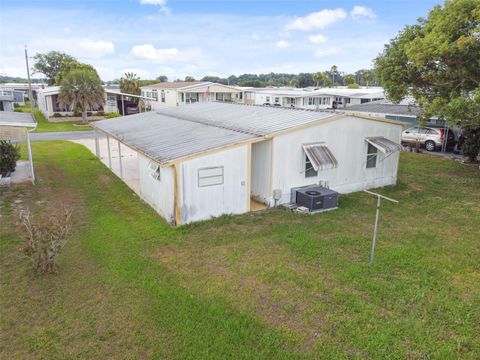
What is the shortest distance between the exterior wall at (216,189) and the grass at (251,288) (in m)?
0.40

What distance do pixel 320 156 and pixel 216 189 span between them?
12.9 ft

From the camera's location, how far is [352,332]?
6074 millimetres

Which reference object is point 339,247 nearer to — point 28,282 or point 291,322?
point 291,322

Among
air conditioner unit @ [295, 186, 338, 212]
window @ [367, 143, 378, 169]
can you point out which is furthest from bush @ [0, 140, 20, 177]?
window @ [367, 143, 378, 169]

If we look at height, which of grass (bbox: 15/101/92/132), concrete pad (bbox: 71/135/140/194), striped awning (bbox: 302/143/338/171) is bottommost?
concrete pad (bbox: 71/135/140/194)

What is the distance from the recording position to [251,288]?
24.2 feet

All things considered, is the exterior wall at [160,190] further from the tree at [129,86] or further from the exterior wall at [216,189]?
the tree at [129,86]

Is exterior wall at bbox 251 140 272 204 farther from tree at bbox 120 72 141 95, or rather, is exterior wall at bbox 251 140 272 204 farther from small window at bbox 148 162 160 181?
tree at bbox 120 72 141 95

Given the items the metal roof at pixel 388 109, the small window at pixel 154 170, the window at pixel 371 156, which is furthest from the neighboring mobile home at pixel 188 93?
the small window at pixel 154 170

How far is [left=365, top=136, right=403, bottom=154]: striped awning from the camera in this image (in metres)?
13.6

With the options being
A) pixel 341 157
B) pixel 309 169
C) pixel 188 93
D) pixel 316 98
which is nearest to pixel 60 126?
pixel 188 93

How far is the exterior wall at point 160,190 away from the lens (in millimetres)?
10595

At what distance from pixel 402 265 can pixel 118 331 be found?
249 inches

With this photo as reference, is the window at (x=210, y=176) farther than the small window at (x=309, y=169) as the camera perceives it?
No
